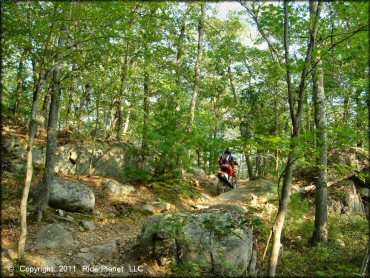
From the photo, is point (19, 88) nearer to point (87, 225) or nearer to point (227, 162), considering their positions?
point (87, 225)

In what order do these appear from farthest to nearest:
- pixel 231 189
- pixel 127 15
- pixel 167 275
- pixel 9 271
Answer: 1. pixel 231 189
2. pixel 127 15
3. pixel 167 275
4. pixel 9 271

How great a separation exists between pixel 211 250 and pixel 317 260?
2.72 metres

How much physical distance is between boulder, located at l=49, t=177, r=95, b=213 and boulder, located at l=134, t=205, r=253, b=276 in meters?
2.97

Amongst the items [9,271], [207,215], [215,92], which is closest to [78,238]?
[9,271]

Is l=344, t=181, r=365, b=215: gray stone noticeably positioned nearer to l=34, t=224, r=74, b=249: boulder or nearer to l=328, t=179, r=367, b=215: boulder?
l=328, t=179, r=367, b=215: boulder

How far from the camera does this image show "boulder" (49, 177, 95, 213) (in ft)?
26.0

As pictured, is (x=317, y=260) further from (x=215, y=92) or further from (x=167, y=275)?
(x=215, y=92)

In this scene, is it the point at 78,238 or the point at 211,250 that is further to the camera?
the point at 78,238

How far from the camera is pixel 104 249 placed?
624cm

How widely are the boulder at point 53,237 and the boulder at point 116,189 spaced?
11.3ft

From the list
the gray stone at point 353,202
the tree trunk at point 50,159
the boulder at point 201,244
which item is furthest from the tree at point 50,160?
the gray stone at point 353,202

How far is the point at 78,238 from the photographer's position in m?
6.80

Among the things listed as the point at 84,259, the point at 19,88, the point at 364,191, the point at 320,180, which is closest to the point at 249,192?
the point at 320,180

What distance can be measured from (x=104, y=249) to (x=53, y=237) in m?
1.24
